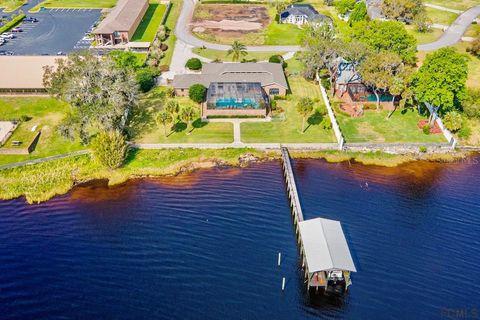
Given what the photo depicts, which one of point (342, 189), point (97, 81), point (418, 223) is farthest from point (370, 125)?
point (97, 81)

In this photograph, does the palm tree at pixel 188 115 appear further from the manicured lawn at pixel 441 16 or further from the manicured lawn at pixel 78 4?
the manicured lawn at pixel 441 16

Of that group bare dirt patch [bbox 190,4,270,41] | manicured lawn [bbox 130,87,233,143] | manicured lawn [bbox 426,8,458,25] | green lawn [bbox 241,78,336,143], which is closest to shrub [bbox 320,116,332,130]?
green lawn [bbox 241,78,336,143]

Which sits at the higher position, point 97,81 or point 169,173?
point 97,81

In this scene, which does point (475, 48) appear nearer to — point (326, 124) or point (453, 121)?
point (453, 121)

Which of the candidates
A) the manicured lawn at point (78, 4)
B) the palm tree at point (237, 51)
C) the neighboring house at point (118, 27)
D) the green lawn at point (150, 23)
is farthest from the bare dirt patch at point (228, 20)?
the manicured lawn at point (78, 4)

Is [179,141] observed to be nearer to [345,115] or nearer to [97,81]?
[97,81]

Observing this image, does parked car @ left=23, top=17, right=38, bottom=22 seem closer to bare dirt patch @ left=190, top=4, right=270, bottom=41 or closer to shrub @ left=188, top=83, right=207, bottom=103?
bare dirt patch @ left=190, top=4, right=270, bottom=41
